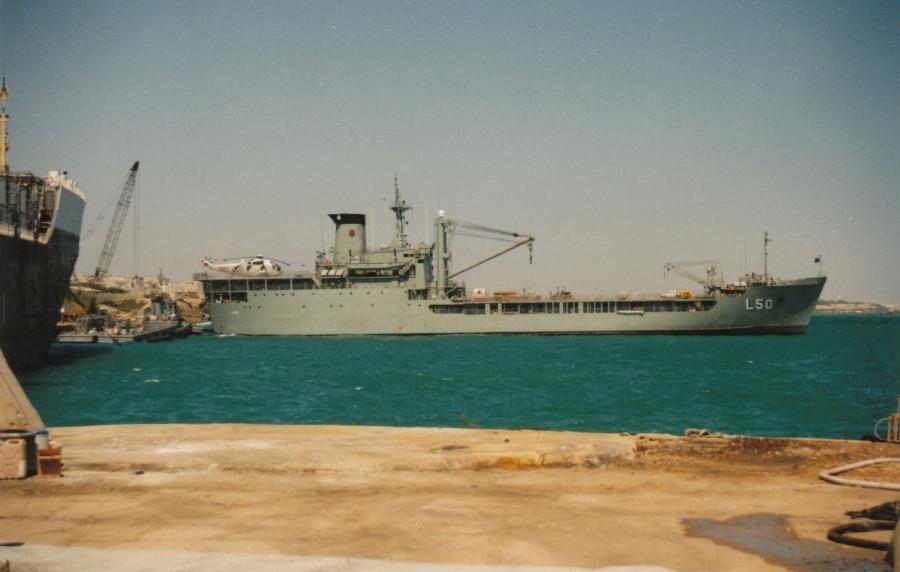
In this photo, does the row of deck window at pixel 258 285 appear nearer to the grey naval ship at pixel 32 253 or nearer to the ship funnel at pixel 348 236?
the ship funnel at pixel 348 236

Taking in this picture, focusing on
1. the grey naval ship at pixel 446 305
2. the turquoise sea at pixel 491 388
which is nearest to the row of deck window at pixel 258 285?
the grey naval ship at pixel 446 305

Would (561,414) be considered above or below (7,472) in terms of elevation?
below

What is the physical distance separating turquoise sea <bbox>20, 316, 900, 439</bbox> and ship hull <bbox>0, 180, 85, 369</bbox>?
1.87m

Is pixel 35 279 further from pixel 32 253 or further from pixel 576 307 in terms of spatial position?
pixel 576 307

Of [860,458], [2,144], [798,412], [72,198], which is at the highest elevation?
[2,144]

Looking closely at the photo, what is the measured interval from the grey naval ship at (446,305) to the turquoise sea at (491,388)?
485 inches

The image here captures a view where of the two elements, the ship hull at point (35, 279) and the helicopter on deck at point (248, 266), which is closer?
the ship hull at point (35, 279)

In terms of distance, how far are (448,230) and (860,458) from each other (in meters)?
67.9

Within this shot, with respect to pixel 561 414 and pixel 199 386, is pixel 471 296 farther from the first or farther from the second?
pixel 561 414

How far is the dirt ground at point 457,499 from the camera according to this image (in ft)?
17.6

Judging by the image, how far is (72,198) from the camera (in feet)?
139

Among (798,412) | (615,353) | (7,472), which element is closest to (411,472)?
(7,472)

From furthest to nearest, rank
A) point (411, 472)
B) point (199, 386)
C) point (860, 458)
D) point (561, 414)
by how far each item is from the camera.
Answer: point (199, 386) < point (561, 414) < point (860, 458) < point (411, 472)

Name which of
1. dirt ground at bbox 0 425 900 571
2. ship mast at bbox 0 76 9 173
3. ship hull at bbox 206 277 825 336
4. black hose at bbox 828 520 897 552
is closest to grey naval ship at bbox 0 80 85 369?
ship mast at bbox 0 76 9 173
